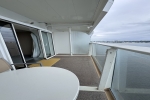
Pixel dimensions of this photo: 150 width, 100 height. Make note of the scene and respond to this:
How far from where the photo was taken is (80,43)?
6629 millimetres

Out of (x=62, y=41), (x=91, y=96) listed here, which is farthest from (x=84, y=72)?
(x=62, y=41)

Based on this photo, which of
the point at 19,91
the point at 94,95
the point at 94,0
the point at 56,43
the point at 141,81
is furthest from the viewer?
the point at 56,43

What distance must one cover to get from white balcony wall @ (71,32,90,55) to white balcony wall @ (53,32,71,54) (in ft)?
1.99

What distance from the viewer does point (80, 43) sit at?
663 centimetres

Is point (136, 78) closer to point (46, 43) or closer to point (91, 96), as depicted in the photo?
point (91, 96)

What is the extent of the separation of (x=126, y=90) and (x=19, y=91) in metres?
1.57

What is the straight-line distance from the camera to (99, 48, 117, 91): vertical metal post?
1.43 meters

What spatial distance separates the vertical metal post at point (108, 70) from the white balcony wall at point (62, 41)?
206 inches

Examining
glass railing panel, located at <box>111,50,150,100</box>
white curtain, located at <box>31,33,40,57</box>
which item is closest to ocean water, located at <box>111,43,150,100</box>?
glass railing panel, located at <box>111,50,150,100</box>

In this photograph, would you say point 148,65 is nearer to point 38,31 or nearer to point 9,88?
point 9,88

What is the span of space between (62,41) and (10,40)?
13.7 ft

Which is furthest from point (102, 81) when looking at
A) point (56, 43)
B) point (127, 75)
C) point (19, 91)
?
point (56, 43)

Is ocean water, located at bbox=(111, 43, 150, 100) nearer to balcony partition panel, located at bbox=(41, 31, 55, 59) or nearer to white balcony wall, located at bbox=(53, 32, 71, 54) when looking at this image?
balcony partition panel, located at bbox=(41, 31, 55, 59)

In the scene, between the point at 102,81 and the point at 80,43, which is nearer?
the point at 102,81
